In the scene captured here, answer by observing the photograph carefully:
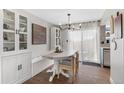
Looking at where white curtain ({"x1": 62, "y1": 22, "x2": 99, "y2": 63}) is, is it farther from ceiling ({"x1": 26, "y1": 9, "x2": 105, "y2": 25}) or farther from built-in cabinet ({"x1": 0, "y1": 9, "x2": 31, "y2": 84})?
built-in cabinet ({"x1": 0, "y1": 9, "x2": 31, "y2": 84})

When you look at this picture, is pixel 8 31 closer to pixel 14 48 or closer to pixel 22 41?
pixel 14 48

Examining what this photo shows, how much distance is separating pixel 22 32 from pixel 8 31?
0.53m

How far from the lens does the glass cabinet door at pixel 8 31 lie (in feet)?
7.47

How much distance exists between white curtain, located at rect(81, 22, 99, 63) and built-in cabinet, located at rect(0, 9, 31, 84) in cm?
324

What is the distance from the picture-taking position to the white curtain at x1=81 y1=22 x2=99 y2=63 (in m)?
5.06

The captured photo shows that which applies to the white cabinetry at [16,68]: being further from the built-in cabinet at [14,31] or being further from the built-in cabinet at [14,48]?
the built-in cabinet at [14,31]

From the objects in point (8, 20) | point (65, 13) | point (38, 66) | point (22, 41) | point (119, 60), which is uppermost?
point (65, 13)

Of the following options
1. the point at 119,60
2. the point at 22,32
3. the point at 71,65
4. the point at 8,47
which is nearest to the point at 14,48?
the point at 8,47

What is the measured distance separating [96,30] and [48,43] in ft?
8.59

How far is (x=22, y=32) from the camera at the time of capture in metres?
2.88

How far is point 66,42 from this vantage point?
6.05m

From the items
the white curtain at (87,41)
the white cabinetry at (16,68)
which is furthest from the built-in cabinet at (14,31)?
the white curtain at (87,41)

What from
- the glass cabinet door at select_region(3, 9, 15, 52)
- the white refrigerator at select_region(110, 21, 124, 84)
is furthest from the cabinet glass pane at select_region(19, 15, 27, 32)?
the white refrigerator at select_region(110, 21, 124, 84)

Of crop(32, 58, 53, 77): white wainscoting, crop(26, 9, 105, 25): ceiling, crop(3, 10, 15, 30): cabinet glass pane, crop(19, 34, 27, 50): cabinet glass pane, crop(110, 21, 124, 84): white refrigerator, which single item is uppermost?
crop(26, 9, 105, 25): ceiling
